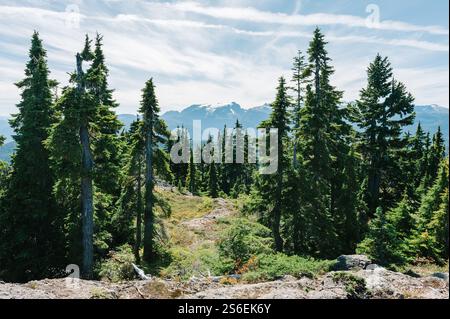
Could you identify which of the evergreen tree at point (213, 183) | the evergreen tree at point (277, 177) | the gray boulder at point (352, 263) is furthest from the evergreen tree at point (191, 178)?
the gray boulder at point (352, 263)

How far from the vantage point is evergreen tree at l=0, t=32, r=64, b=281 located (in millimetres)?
19547

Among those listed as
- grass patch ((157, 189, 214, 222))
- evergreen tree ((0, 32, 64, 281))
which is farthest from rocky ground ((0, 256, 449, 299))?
grass patch ((157, 189, 214, 222))

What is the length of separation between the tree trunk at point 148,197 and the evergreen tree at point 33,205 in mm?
6031

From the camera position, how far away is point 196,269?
16.5m

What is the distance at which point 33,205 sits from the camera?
67.5ft

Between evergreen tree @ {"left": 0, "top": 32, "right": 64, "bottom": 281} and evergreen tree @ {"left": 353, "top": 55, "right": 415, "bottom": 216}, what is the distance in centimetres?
2861

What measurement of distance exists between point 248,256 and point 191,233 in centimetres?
1540

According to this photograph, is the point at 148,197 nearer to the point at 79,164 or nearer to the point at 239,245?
the point at 79,164

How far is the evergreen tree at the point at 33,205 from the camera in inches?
770

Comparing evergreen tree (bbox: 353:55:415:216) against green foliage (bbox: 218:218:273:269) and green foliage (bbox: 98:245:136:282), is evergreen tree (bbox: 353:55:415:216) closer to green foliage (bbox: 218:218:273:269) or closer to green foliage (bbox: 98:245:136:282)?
green foliage (bbox: 218:218:273:269)

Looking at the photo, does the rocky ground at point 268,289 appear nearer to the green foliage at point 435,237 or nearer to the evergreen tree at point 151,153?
the green foliage at point 435,237

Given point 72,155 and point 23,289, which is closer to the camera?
point 23,289
